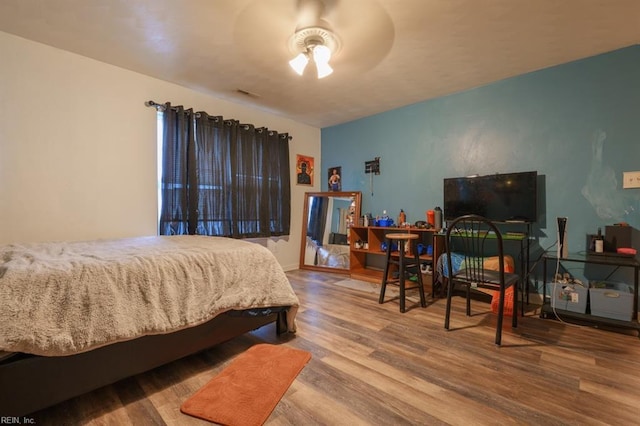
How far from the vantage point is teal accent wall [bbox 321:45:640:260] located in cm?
253

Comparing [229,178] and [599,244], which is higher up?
[229,178]

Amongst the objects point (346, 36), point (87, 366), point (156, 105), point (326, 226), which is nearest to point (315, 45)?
point (346, 36)

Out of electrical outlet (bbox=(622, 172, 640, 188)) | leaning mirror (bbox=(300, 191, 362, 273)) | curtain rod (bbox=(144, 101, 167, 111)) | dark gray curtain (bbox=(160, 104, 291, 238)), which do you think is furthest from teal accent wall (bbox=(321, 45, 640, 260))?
curtain rod (bbox=(144, 101, 167, 111))

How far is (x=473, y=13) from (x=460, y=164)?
1.77 meters

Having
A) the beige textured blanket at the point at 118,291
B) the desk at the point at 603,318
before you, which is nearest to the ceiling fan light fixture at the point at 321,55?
the beige textured blanket at the point at 118,291

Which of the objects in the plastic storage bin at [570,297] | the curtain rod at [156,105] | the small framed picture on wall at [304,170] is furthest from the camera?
the small framed picture on wall at [304,170]

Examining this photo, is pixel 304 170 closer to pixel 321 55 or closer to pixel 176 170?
pixel 176 170

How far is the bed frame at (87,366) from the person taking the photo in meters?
1.17

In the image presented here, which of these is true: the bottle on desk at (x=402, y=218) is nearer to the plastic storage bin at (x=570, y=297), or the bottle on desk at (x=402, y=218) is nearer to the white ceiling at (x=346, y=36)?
the white ceiling at (x=346, y=36)

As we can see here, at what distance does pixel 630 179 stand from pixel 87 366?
4.15 meters

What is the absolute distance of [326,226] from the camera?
15.0 ft

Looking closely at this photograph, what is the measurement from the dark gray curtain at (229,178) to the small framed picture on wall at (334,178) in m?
0.81

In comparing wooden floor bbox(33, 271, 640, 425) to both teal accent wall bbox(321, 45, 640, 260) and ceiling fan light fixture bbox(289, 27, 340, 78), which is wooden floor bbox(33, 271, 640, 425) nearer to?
teal accent wall bbox(321, 45, 640, 260)

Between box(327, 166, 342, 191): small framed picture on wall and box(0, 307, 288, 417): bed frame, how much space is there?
3145mm
